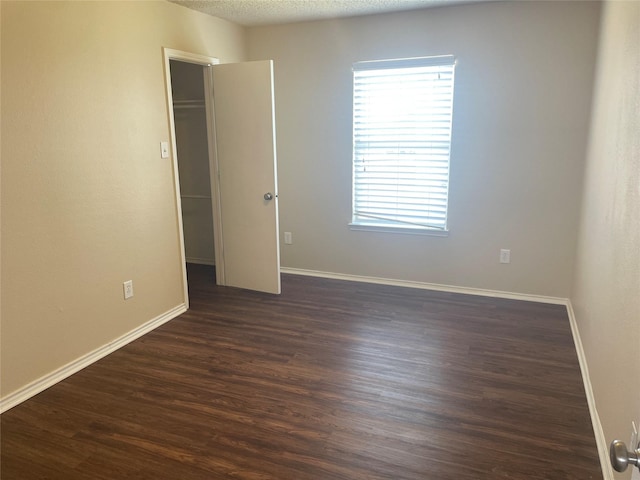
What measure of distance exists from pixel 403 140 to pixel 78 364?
314cm

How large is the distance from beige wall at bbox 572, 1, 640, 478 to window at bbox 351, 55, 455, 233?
122 centimetres

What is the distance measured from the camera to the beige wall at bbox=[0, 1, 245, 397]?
2400 mm

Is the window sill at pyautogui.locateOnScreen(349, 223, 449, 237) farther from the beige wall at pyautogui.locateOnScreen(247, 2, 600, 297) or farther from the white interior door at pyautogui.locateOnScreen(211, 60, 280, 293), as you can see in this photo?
the white interior door at pyautogui.locateOnScreen(211, 60, 280, 293)

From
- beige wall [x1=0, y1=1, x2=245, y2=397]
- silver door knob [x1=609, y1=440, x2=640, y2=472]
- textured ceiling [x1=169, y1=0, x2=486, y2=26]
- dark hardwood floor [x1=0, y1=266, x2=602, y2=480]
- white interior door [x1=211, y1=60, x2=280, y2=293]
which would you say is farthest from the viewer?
white interior door [x1=211, y1=60, x2=280, y2=293]

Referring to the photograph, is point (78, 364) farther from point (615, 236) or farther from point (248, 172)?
point (615, 236)

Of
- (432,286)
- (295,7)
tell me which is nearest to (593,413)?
(432,286)

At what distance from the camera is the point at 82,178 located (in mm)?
2779

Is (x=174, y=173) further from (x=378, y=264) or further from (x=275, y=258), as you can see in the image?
(x=378, y=264)

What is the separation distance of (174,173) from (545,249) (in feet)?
10.4

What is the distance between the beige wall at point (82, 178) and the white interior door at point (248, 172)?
20.6 inches

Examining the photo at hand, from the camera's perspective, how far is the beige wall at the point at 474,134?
139 inches

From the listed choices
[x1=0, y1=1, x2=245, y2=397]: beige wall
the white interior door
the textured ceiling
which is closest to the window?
the textured ceiling

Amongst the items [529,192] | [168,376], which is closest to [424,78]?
[529,192]

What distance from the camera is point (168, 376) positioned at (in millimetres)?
2770
